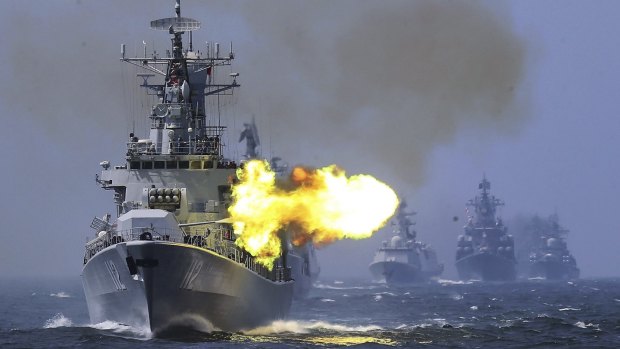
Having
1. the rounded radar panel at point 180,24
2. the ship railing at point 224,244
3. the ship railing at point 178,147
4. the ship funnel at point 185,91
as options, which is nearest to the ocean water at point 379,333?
the ship railing at point 224,244

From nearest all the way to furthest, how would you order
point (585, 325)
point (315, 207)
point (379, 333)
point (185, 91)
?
point (315, 207) → point (379, 333) → point (185, 91) → point (585, 325)

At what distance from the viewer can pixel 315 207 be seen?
159 feet

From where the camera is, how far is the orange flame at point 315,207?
48156mm

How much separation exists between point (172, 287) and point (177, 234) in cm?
292

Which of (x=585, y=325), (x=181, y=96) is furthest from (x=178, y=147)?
(x=585, y=325)

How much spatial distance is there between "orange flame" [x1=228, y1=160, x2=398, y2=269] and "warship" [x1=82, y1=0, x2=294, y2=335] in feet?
4.93

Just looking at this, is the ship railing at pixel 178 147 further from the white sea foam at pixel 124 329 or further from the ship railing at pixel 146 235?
the white sea foam at pixel 124 329

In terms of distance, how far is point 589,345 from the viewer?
49.1 m

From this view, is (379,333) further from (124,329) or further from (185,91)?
(185,91)

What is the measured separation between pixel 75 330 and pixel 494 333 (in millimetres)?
19753

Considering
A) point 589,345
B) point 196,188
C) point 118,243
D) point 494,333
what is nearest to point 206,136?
point 196,188

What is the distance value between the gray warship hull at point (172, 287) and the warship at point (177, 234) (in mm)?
40

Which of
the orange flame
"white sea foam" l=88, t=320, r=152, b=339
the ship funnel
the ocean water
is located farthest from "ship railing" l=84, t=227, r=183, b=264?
the ship funnel

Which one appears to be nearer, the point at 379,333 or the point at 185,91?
the point at 379,333
